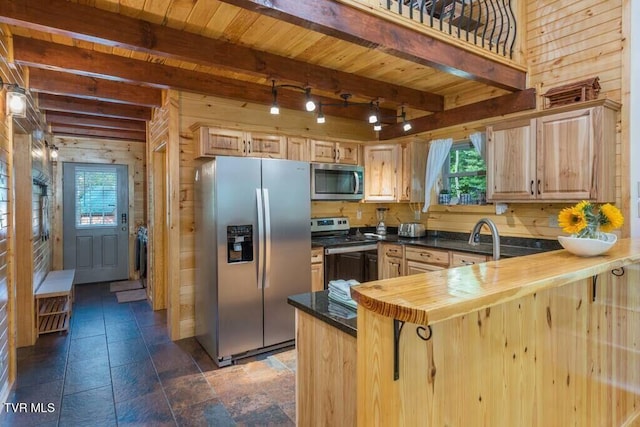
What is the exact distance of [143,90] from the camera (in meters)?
3.87

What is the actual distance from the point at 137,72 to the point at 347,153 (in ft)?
7.67

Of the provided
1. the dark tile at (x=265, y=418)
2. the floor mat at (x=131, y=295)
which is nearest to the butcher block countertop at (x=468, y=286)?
the dark tile at (x=265, y=418)

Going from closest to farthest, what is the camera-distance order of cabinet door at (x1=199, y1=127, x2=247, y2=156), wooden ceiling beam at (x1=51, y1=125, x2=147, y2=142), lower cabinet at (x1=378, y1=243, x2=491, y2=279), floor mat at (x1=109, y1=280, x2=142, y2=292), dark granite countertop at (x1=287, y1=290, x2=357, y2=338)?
1. dark granite countertop at (x1=287, y1=290, x2=357, y2=338)
2. cabinet door at (x1=199, y1=127, x2=247, y2=156)
3. lower cabinet at (x1=378, y1=243, x2=491, y2=279)
4. wooden ceiling beam at (x1=51, y1=125, x2=147, y2=142)
5. floor mat at (x1=109, y1=280, x2=142, y2=292)

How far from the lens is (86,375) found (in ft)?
9.41

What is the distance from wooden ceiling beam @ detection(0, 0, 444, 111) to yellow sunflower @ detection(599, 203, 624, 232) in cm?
241

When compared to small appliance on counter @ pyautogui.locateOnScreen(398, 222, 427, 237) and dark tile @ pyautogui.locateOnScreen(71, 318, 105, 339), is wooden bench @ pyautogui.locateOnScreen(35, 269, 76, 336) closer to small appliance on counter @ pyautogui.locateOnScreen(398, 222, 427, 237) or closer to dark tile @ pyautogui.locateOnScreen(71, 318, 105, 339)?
dark tile @ pyautogui.locateOnScreen(71, 318, 105, 339)

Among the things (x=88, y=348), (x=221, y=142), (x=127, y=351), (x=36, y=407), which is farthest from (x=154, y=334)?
(x=221, y=142)

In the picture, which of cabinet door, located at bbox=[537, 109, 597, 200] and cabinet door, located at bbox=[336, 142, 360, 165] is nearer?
cabinet door, located at bbox=[537, 109, 597, 200]

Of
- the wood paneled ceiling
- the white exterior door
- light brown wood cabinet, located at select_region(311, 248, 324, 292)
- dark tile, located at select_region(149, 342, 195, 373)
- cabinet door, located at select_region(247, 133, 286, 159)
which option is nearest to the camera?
the wood paneled ceiling

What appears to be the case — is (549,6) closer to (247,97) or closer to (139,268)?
(247,97)

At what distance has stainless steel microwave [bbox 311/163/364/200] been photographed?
4.00 meters

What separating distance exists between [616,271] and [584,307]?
1.34ft

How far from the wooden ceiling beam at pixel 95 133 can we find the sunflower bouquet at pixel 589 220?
20.4ft

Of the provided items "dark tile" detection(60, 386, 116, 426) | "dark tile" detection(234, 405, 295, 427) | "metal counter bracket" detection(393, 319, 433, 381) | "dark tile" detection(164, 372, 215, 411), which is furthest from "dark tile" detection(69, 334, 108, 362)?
"metal counter bracket" detection(393, 319, 433, 381)
